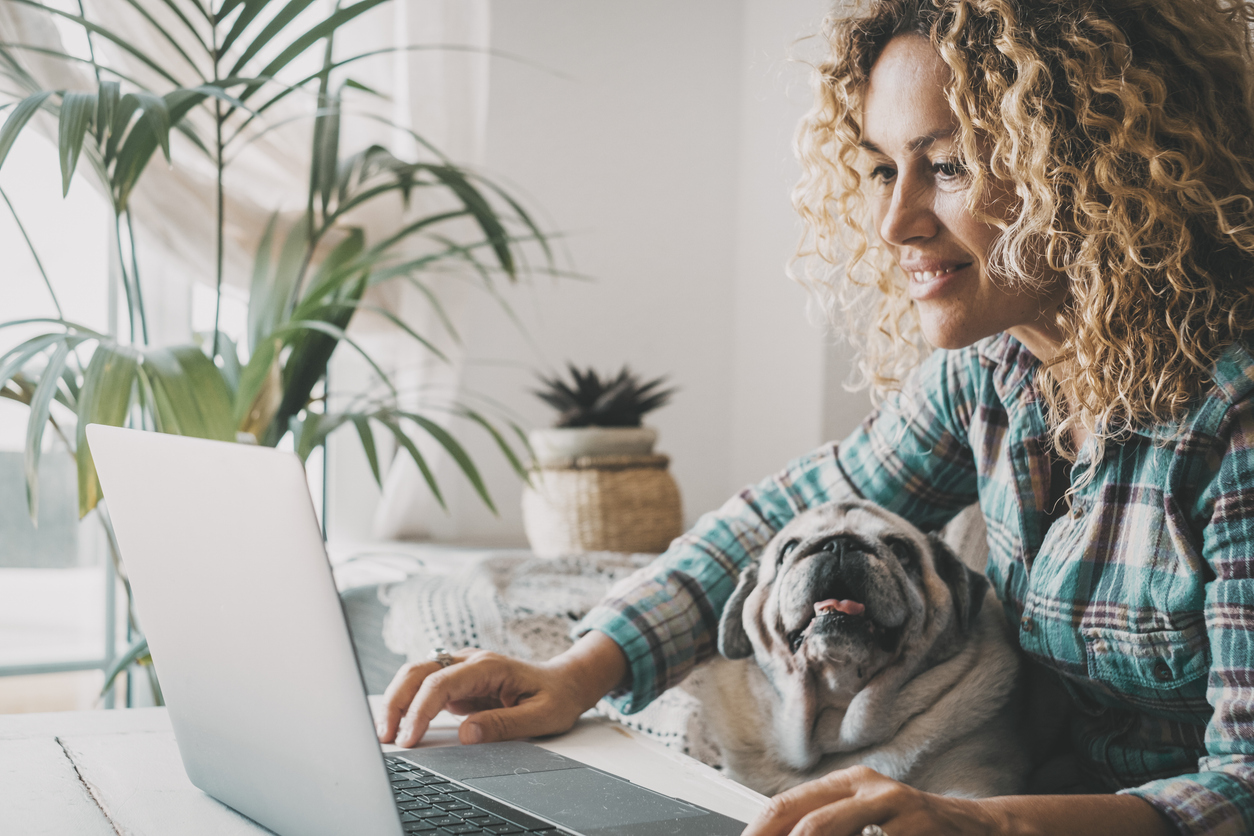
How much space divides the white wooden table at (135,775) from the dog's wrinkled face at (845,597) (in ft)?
0.56

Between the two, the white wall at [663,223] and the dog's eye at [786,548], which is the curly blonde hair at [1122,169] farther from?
the white wall at [663,223]

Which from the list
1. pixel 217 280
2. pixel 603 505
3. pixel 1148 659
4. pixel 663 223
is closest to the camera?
pixel 1148 659

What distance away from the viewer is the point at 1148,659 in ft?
2.52

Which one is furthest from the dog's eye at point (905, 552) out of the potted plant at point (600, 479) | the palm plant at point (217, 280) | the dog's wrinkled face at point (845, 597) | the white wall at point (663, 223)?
the white wall at point (663, 223)

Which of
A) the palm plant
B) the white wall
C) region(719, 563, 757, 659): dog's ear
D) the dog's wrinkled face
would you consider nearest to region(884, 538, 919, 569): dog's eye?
the dog's wrinkled face

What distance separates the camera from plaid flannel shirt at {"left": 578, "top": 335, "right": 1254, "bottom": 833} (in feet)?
2.21

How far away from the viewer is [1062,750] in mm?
958

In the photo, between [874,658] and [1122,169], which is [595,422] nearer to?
[874,658]

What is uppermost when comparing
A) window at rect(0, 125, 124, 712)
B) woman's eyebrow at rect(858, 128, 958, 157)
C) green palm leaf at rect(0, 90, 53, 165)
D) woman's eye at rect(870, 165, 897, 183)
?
green palm leaf at rect(0, 90, 53, 165)

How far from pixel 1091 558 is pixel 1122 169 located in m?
0.30

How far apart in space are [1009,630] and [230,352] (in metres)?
1.05

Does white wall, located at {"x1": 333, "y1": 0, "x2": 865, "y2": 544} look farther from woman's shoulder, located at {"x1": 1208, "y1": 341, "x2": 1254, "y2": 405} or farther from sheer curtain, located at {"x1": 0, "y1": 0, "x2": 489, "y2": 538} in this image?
woman's shoulder, located at {"x1": 1208, "y1": 341, "x2": 1254, "y2": 405}

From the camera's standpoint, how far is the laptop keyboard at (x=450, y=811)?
0.54 metres

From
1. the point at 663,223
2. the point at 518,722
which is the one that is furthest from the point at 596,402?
the point at 518,722
